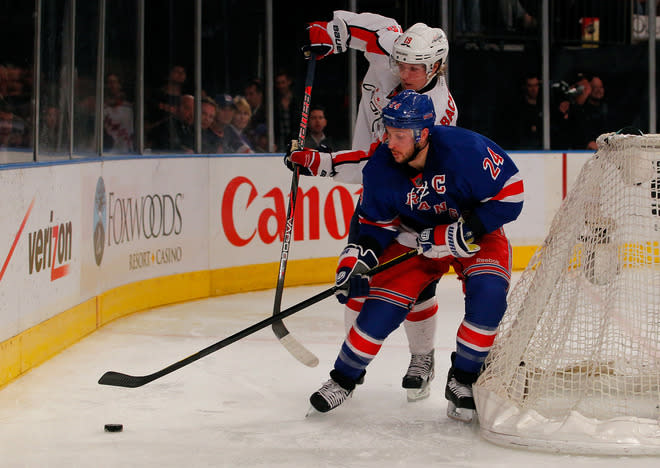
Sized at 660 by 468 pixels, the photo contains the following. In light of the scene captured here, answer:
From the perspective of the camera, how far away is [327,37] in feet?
12.3

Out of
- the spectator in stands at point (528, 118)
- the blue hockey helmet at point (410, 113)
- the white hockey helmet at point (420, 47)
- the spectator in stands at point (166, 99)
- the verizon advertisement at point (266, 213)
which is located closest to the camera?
the blue hockey helmet at point (410, 113)

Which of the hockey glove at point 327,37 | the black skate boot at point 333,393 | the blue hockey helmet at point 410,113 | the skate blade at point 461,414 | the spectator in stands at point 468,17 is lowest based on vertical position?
the skate blade at point 461,414

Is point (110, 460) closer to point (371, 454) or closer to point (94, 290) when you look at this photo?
point (371, 454)

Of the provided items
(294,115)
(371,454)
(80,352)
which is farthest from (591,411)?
(294,115)

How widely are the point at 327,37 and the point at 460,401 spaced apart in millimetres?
1426

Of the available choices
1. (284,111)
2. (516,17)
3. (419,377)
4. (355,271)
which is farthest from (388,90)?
(516,17)

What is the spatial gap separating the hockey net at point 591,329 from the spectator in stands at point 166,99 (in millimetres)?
3138

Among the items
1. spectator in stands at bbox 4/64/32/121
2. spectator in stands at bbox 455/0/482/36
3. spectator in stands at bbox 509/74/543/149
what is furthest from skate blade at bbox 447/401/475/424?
spectator in stands at bbox 455/0/482/36

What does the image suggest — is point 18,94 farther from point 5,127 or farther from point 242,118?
point 242,118

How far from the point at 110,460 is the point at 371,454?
26.3 inches

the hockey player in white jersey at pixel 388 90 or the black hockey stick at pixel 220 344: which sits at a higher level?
the hockey player in white jersey at pixel 388 90

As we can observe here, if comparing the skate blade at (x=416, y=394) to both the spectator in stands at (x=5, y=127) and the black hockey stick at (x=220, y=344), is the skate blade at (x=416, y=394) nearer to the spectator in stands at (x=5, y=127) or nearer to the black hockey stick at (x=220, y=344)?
the black hockey stick at (x=220, y=344)

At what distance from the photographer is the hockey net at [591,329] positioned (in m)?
2.74

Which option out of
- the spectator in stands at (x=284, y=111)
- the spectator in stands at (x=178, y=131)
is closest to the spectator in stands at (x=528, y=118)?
the spectator in stands at (x=284, y=111)
